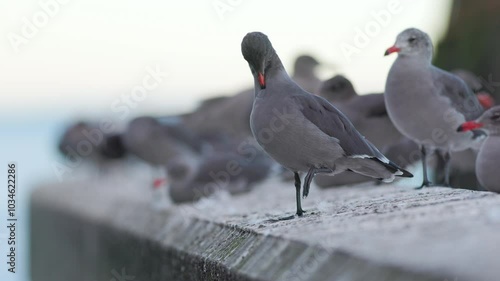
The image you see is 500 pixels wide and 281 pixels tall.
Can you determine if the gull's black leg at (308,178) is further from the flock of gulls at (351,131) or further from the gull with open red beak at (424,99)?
the gull with open red beak at (424,99)

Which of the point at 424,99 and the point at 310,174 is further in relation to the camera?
the point at 424,99

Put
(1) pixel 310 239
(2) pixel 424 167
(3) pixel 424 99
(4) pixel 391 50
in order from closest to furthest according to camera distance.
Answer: (1) pixel 310 239
(3) pixel 424 99
(4) pixel 391 50
(2) pixel 424 167

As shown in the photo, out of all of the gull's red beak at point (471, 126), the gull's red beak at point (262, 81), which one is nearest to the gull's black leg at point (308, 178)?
the gull's red beak at point (262, 81)

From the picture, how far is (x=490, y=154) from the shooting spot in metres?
4.41

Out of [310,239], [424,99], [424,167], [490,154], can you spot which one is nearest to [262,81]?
[490,154]

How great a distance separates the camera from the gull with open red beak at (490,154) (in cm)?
425

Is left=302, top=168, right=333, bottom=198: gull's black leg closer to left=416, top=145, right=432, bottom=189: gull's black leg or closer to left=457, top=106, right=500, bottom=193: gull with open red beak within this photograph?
left=457, top=106, right=500, bottom=193: gull with open red beak

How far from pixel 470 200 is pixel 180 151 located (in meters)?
8.28

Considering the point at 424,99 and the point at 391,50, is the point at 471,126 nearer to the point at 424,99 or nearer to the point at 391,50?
the point at 424,99

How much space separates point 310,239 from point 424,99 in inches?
112

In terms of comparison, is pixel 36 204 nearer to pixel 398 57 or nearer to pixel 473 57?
pixel 473 57

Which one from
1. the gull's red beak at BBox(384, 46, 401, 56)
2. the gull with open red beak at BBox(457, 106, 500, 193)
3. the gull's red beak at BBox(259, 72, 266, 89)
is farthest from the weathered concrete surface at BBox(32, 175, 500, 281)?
the gull's red beak at BBox(384, 46, 401, 56)

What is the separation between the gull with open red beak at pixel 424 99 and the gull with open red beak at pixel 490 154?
3.10 ft

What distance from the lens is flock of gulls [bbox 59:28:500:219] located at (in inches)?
172
